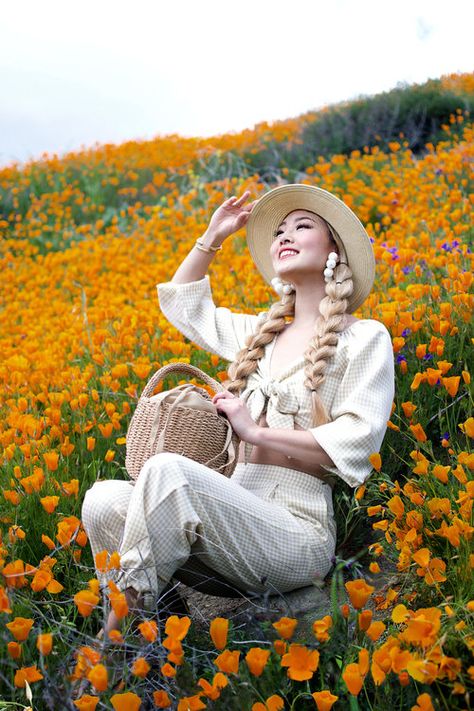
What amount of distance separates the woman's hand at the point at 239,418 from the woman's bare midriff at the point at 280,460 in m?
0.17

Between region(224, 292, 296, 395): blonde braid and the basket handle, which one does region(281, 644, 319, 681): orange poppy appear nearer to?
the basket handle

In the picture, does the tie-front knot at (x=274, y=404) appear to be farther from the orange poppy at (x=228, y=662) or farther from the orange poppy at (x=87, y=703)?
the orange poppy at (x=87, y=703)

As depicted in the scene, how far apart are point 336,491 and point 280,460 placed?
1.17ft

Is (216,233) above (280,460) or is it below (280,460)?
above

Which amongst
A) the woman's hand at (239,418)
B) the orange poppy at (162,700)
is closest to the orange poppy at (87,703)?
the orange poppy at (162,700)

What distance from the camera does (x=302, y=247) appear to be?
2865 mm

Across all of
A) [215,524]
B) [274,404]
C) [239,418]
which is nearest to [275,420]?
[274,404]

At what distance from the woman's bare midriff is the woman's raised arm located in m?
0.77

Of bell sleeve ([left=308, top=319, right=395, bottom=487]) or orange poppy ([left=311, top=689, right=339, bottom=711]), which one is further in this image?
bell sleeve ([left=308, top=319, right=395, bottom=487])

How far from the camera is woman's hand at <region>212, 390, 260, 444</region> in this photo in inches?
98.4

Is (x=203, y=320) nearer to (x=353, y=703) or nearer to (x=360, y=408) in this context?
(x=360, y=408)

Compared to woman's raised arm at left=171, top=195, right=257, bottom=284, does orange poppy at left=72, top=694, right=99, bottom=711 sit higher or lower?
lower

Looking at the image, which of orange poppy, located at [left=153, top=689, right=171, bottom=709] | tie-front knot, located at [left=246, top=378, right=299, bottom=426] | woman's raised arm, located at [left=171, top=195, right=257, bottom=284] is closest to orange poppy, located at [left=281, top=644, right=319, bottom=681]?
orange poppy, located at [left=153, top=689, right=171, bottom=709]

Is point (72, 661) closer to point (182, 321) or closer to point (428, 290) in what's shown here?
point (182, 321)
